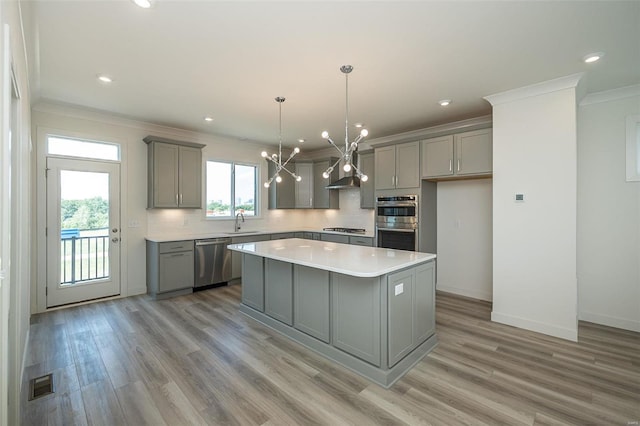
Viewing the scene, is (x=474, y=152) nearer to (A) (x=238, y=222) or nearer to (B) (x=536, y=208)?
(B) (x=536, y=208)

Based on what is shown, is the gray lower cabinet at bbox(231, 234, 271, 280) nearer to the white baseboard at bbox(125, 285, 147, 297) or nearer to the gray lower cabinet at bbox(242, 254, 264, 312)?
the white baseboard at bbox(125, 285, 147, 297)

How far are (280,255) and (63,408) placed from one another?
194 cm

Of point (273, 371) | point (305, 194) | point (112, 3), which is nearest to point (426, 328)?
point (273, 371)

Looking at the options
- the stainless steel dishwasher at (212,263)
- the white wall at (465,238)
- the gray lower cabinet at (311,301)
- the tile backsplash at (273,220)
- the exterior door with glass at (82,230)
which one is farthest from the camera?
the tile backsplash at (273,220)

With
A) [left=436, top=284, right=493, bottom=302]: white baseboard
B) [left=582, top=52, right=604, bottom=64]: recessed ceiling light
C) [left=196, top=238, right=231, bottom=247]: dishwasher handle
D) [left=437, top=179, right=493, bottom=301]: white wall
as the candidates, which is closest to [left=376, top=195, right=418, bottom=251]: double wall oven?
[left=437, top=179, right=493, bottom=301]: white wall

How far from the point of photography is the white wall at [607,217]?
3.33 metres

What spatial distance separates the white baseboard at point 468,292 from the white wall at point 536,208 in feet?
2.77

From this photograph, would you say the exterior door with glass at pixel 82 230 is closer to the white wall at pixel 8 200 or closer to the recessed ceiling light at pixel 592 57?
the white wall at pixel 8 200

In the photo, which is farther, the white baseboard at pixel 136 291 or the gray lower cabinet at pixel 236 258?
the gray lower cabinet at pixel 236 258

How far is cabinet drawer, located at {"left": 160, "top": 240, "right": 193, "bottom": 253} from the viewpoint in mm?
4477

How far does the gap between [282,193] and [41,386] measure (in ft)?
15.3

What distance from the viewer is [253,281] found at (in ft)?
12.2

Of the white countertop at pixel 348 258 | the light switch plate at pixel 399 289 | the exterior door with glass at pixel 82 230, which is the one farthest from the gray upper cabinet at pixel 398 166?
the exterior door with glass at pixel 82 230

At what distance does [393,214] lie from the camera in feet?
15.7
